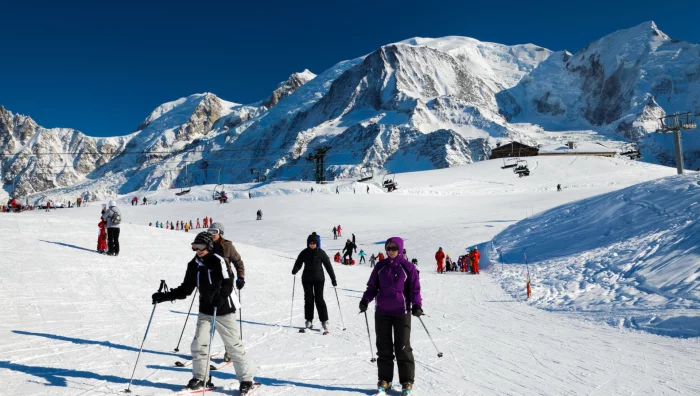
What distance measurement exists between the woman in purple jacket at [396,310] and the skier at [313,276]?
3221mm

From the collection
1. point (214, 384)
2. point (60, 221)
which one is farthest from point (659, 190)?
point (60, 221)

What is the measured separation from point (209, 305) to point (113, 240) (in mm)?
11556

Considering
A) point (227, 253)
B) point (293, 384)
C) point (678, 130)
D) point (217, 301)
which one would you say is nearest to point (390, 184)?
point (678, 130)

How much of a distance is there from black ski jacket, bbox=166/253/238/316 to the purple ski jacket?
1486mm

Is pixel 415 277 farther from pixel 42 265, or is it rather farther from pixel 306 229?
pixel 306 229

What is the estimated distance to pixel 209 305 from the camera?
197 inches

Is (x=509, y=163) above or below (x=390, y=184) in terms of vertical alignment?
above

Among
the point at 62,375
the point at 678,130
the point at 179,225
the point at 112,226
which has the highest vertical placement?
the point at 678,130

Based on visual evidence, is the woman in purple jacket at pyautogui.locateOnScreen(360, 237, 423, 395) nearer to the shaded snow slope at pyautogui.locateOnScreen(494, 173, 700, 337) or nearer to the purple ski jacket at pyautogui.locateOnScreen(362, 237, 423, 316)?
the purple ski jacket at pyautogui.locateOnScreen(362, 237, 423, 316)

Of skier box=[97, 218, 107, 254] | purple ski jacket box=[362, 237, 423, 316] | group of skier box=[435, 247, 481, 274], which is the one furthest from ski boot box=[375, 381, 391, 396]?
group of skier box=[435, 247, 481, 274]

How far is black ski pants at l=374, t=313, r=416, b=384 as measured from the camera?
5043 mm

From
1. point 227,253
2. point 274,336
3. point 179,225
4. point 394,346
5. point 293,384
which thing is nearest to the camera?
point 394,346

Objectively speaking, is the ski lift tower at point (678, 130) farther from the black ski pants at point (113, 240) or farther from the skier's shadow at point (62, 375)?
the skier's shadow at point (62, 375)

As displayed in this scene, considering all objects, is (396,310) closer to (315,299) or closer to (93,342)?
(315,299)
